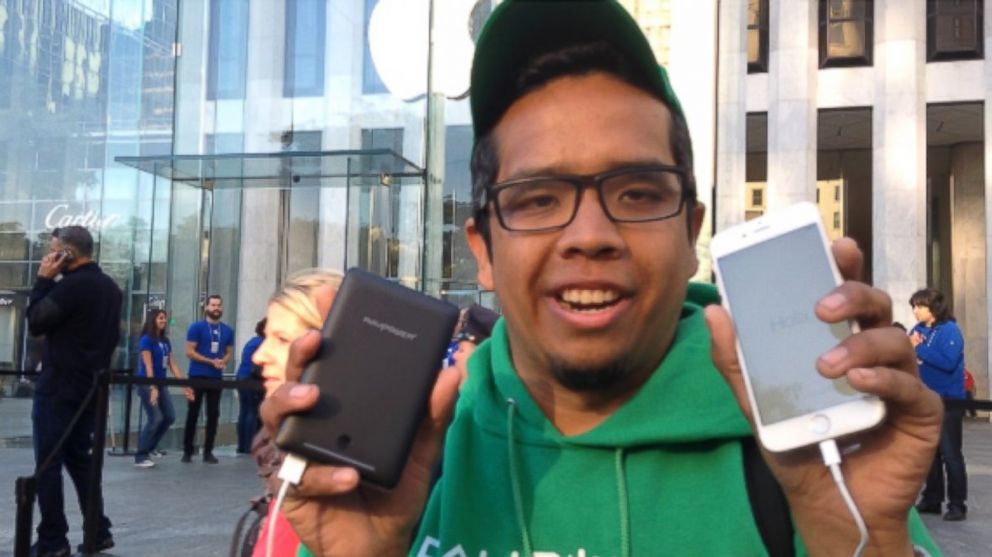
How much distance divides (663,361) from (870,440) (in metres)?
0.42

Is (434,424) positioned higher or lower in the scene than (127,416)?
Answer: higher

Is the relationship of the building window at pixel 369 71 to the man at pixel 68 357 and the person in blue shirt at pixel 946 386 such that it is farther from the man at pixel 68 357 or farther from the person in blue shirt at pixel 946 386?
the person in blue shirt at pixel 946 386

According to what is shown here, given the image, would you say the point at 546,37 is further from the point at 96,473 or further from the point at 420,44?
the point at 420,44

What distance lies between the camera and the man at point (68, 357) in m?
6.54

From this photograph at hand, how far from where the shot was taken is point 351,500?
1.42m

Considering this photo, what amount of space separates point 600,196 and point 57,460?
5.95 m

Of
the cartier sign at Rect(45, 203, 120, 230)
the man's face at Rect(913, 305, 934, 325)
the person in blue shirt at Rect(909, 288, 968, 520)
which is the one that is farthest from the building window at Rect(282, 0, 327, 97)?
the person in blue shirt at Rect(909, 288, 968, 520)

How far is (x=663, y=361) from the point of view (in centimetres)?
164

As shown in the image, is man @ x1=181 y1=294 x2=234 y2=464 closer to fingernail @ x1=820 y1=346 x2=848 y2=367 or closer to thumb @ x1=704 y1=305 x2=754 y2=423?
thumb @ x1=704 y1=305 x2=754 y2=423

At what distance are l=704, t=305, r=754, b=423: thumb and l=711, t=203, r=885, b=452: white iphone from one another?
0.01m

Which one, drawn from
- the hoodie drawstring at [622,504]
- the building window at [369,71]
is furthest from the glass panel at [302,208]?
the hoodie drawstring at [622,504]

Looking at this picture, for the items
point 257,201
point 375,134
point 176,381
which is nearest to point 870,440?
point 176,381

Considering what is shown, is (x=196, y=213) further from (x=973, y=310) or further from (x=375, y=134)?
(x=973, y=310)

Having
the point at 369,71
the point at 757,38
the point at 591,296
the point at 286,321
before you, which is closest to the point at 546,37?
the point at 591,296
